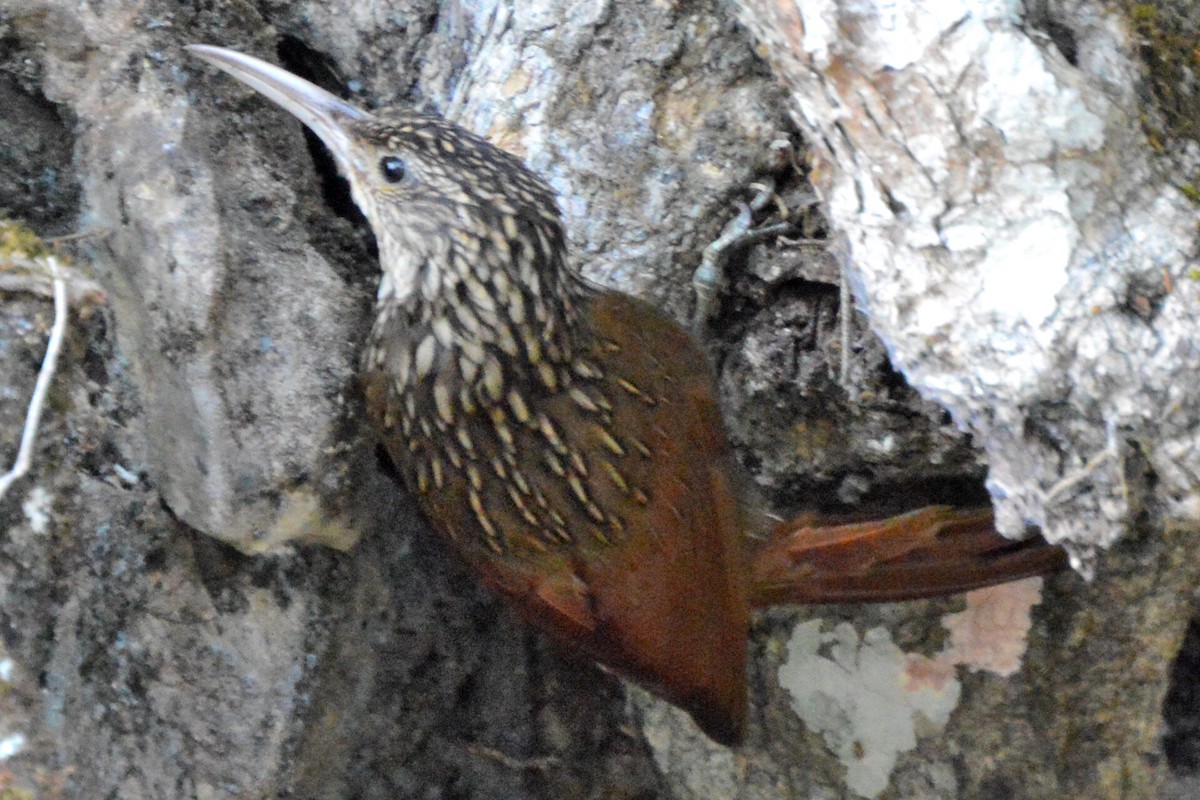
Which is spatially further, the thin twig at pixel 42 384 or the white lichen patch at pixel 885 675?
the white lichen patch at pixel 885 675

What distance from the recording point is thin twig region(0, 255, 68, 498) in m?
1.52

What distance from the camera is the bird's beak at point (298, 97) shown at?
1835 millimetres

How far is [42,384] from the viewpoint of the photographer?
156cm

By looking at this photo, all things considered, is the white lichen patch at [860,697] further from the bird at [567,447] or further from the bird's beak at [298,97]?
the bird's beak at [298,97]

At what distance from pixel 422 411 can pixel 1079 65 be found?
112cm

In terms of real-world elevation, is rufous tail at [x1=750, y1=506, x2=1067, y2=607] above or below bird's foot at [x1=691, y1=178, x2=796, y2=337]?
below

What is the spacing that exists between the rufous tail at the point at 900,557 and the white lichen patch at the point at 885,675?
0.22 metres

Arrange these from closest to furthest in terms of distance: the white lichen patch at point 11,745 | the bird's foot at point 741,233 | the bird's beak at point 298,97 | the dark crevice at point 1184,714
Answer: the white lichen patch at point 11,745, the bird's beak at point 298,97, the bird's foot at point 741,233, the dark crevice at point 1184,714

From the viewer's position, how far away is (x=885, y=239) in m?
1.64

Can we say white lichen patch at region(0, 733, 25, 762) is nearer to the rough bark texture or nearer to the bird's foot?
the rough bark texture

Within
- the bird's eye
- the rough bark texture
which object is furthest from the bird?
the rough bark texture

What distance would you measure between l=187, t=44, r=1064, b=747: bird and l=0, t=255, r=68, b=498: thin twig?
0.46m

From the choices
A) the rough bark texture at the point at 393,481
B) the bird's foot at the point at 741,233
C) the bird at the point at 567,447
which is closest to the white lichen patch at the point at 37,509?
the rough bark texture at the point at 393,481

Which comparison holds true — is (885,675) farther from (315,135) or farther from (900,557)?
(315,135)
